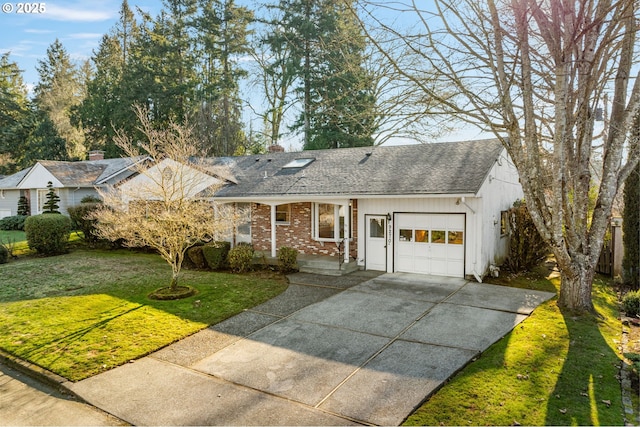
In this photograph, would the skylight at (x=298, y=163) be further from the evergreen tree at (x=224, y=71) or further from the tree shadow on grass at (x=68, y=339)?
the evergreen tree at (x=224, y=71)

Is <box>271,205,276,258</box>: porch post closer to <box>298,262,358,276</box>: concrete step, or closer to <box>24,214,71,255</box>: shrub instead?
<box>298,262,358,276</box>: concrete step

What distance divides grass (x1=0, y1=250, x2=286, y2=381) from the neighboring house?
9202 millimetres

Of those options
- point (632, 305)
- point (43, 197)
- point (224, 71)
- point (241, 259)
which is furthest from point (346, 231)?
point (224, 71)

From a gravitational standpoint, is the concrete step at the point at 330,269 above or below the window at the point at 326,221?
below

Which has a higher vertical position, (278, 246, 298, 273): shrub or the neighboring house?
the neighboring house

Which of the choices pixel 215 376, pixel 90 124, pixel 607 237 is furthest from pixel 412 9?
pixel 90 124

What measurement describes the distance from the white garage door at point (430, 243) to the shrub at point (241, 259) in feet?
16.9

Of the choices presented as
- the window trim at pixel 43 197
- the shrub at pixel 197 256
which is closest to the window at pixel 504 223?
the shrub at pixel 197 256

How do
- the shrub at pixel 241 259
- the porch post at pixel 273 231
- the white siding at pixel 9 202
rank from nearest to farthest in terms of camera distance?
the shrub at pixel 241 259
the porch post at pixel 273 231
the white siding at pixel 9 202

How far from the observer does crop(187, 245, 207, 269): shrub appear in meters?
14.4

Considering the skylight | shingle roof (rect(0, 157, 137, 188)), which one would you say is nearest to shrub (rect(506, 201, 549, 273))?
the skylight

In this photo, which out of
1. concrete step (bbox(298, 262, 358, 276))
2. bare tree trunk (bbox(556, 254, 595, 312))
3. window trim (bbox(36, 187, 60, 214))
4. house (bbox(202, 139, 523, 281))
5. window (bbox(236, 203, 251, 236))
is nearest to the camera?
bare tree trunk (bbox(556, 254, 595, 312))

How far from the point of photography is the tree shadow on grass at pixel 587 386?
474cm

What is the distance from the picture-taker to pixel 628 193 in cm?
1167
